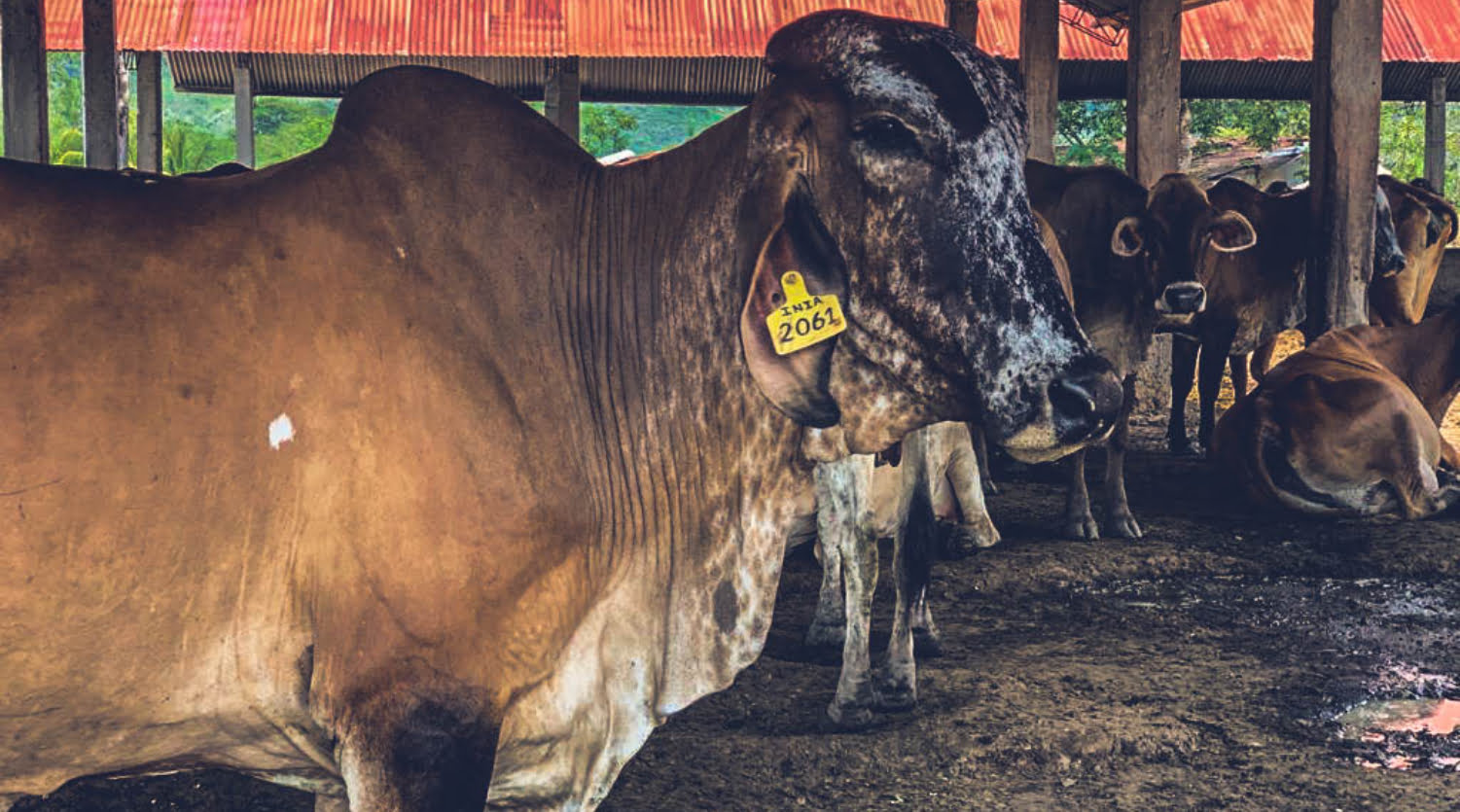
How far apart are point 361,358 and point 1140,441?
9177mm

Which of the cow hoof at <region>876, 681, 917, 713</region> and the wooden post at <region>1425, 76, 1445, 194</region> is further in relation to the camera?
the wooden post at <region>1425, 76, 1445, 194</region>

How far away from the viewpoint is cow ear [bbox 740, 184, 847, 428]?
2191mm

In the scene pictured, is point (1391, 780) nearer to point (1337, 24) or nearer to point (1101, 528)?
point (1101, 528)

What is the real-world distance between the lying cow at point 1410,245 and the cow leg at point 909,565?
7.44 meters

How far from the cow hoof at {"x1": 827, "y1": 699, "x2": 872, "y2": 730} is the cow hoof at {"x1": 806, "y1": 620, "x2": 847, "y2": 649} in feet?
2.60

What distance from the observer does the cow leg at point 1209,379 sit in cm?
1025

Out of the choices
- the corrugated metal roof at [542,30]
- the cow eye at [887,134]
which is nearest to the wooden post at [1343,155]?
the cow eye at [887,134]

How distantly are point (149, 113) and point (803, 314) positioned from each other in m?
14.8

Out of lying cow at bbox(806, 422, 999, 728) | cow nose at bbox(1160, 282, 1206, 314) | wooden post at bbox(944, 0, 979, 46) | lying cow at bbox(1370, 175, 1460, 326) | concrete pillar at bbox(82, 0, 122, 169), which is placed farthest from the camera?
wooden post at bbox(944, 0, 979, 46)

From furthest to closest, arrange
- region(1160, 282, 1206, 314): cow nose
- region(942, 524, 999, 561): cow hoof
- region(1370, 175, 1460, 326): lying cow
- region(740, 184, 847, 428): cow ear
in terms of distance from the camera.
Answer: region(1370, 175, 1460, 326): lying cow, region(1160, 282, 1206, 314): cow nose, region(942, 524, 999, 561): cow hoof, region(740, 184, 847, 428): cow ear

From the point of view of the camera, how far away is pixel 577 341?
91.5 inches

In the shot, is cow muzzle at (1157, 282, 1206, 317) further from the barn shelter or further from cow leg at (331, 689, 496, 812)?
cow leg at (331, 689, 496, 812)

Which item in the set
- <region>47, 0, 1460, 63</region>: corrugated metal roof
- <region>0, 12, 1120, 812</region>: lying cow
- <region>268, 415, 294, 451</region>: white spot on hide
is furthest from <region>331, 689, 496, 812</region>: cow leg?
<region>47, 0, 1460, 63</region>: corrugated metal roof

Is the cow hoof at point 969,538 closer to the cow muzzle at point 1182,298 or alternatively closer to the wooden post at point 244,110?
the cow muzzle at point 1182,298
